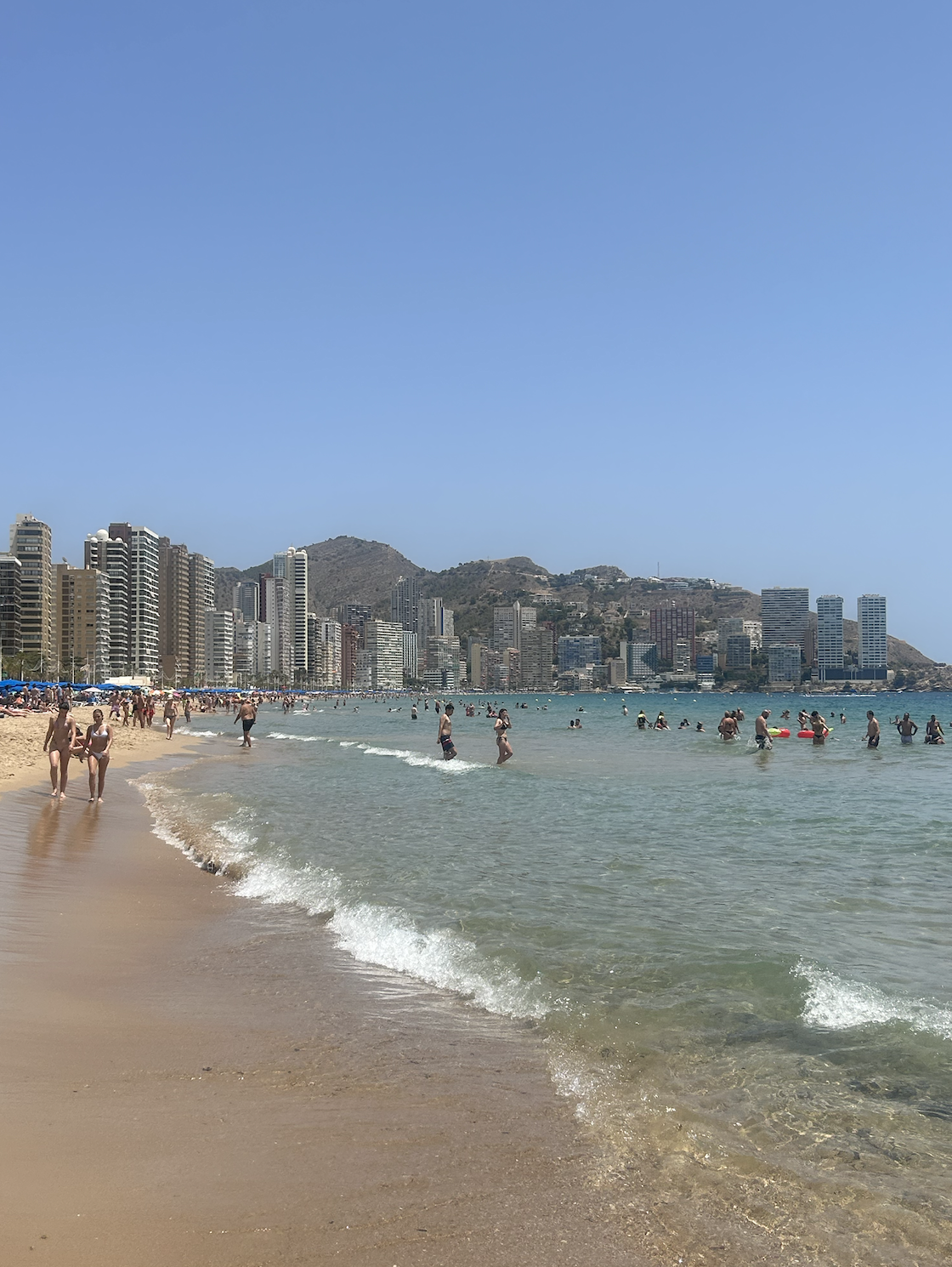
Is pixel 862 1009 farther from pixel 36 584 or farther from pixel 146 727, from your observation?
pixel 36 584

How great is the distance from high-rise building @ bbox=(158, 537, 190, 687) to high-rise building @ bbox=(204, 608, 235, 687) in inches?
277

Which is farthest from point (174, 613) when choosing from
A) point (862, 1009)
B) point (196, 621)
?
point (862, 1009)

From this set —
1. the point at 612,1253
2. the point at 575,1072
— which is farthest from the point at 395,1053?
the point at 612,1253

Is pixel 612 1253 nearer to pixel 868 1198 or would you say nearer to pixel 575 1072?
pixel 868 1198

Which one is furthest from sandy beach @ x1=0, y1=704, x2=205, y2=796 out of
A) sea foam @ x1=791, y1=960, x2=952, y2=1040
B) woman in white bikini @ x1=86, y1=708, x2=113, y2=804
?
sea foam @ x1=791, y1=960, x2=952, y2=1040

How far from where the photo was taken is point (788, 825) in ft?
42.9

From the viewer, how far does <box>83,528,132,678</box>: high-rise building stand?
Answer: 15125 cm

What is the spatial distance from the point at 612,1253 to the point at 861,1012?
2890mm

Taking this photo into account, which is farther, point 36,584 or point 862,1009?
point 36,584

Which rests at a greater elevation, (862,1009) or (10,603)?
(10,603)

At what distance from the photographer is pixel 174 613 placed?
600ft

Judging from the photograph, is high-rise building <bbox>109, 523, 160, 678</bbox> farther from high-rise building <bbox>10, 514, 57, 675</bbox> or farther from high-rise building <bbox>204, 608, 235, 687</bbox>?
high-rise building <bbox>204, 608, 235, 687</bbox>

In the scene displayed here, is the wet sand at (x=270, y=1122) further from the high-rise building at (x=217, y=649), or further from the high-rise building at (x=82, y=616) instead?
the high-rise building at (x=217, y=649)

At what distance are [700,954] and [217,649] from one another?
19989cm
